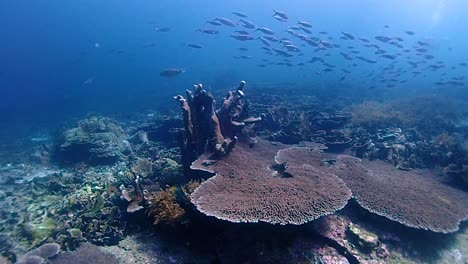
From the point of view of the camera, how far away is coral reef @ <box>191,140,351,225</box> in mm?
5680

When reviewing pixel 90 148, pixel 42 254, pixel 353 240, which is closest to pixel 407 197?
pixel 353 240

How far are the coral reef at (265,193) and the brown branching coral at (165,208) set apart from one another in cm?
55

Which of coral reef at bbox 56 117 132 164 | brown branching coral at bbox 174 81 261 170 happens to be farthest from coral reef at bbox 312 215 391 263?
coral reef at bbox 56 117 132 164

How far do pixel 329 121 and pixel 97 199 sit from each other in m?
10.4

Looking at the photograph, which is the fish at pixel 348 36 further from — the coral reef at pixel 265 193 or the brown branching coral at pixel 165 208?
the brown branching coral at pixel 165 208

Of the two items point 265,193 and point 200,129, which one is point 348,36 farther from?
point 265,193

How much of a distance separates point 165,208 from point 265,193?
212 centimetres

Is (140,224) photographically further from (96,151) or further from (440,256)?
(96,151)

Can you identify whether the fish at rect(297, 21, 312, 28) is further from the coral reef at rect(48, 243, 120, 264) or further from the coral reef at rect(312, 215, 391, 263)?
the coral reef at rect(48, 243, 120, 264)

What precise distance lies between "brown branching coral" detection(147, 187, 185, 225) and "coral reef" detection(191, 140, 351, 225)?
21.8 inches

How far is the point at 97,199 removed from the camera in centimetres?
831

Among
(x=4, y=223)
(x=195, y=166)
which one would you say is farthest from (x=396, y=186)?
(x=4, y=223)

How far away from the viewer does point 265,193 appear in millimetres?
6355

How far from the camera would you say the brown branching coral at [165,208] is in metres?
6.36
